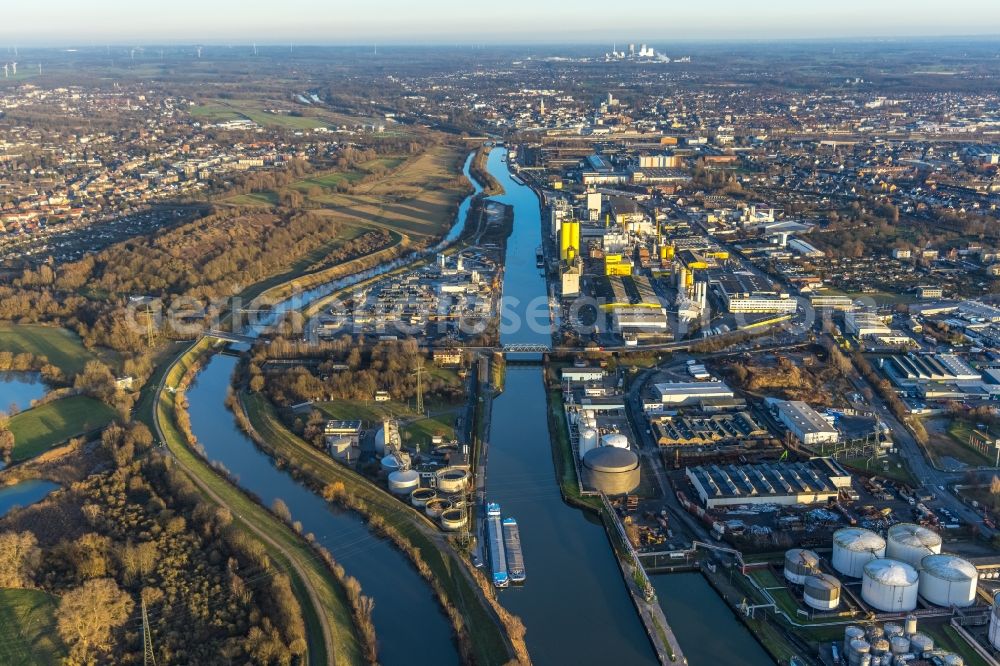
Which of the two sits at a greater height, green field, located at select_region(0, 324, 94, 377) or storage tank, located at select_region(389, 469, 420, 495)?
storage tank, located at select_region(389, 469, 420, 495)

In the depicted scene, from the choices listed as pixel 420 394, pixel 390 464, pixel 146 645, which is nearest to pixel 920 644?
pixel 390 464

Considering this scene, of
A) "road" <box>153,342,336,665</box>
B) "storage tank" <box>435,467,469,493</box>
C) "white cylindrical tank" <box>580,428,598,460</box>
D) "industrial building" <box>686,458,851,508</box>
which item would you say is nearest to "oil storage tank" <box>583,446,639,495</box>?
"white cylindrical tank" <box>580,428,598,460</box>

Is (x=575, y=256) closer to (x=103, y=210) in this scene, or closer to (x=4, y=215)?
(x=103, y=210)

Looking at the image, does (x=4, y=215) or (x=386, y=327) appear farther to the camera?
(x=4, y=215)

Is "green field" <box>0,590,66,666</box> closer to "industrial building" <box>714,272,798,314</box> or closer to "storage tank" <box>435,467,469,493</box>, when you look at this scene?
"storage tank" <box>435,467,469,493</box>

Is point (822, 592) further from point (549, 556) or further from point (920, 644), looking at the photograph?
point (549, 556)

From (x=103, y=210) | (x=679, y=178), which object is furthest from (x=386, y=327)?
(x=679, y=178)

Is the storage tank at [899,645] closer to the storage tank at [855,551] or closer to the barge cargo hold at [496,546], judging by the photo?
the storage tank at [855,551]
